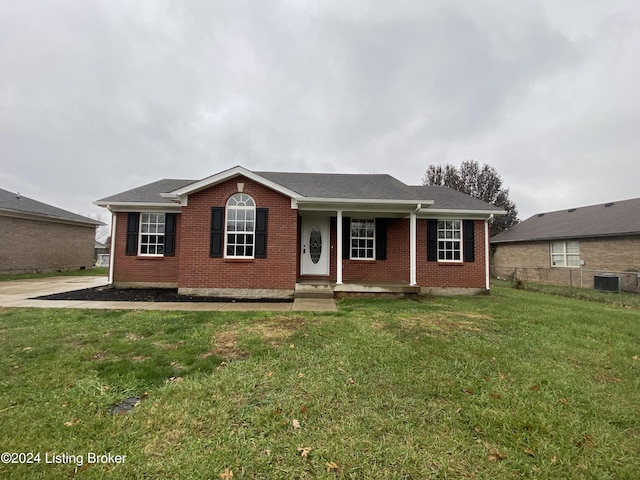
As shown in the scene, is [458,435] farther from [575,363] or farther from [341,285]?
[341,285]

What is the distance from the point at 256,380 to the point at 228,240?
668cm

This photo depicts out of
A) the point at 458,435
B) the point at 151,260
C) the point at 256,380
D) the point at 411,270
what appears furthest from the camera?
the point at 151,260

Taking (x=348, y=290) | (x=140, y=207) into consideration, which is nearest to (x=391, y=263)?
(x=348, y=290)

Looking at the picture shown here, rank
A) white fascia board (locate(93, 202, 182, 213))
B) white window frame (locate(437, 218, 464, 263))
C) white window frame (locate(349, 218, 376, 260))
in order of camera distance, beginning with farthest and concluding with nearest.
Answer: white window frame (locate(349, 218, 376, 260)) → white window frame (locate(437, 218, 464, 263)) → white fascia board (locate(93, 202, 182, 213))

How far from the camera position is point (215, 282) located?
920cm

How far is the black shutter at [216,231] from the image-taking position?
9203 mm

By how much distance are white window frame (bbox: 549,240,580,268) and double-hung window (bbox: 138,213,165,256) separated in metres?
22.8

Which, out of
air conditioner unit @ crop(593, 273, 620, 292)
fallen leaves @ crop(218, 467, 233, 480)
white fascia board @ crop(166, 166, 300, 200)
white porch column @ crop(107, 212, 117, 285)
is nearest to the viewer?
fallen leaves @ crop(218, 467, 233, 480)

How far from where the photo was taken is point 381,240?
1095 cm

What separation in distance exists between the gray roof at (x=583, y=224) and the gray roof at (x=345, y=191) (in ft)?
34.5

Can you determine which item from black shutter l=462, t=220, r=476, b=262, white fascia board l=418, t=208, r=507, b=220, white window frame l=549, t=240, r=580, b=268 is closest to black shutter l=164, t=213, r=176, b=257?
white fascia board l=418, t=208, r=507, b=220

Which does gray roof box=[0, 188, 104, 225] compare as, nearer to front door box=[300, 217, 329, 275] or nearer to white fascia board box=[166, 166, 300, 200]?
white fascia board box=[166, 166, 300, 200]

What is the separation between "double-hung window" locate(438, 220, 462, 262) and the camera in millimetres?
10844

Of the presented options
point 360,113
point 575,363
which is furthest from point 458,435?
point 360,113
